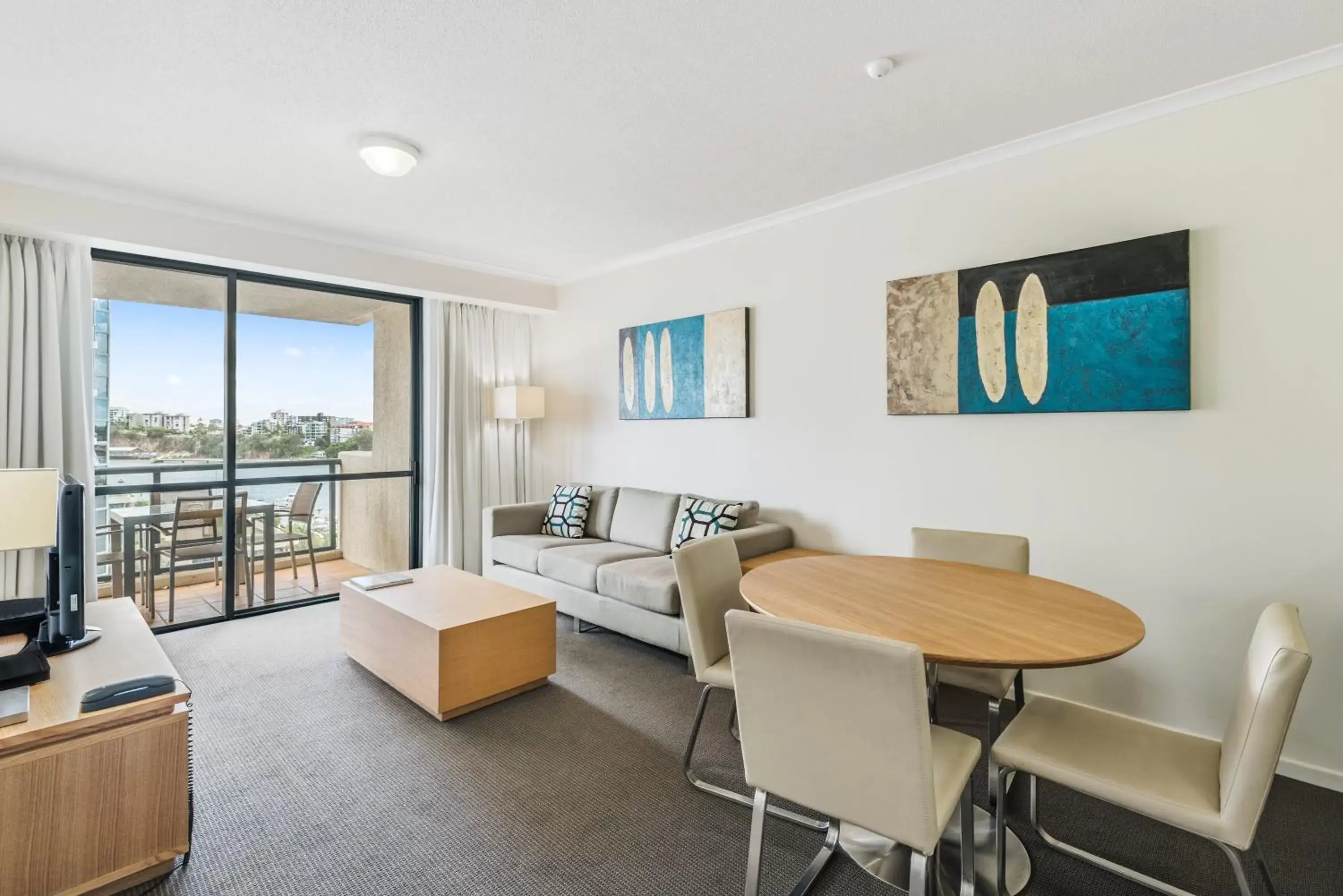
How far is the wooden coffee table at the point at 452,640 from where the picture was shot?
2.66 metres

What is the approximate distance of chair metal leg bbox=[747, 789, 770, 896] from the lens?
151 centimetres

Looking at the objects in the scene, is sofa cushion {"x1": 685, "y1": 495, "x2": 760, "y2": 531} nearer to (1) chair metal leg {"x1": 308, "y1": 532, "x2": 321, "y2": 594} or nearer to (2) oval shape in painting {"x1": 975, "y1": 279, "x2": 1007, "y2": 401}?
(2) oval shape in painting {"x1": 975, "y1": 279, "x2": 1007, "y2": 401}

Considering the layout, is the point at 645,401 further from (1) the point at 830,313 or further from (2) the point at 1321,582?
(2) the point at 1321,582

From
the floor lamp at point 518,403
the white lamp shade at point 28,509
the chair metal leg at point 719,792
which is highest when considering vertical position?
the floor lamp at point 518,403

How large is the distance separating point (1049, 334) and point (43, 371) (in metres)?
5.10

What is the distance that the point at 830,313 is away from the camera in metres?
3.51

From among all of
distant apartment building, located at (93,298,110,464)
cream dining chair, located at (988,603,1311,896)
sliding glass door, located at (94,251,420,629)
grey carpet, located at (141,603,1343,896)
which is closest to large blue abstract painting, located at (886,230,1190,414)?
cream dining chair, located at (988,603,1311,896)

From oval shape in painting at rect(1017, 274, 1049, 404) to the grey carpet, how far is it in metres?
1.54

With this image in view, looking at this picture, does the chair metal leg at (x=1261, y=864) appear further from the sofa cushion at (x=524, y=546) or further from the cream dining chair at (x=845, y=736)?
the sofa cushion at (x=524, y=546)

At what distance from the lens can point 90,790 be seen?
162cm

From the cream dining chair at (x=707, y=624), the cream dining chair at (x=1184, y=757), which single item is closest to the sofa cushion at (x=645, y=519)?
the cream dining chair at (x=707, y=624)

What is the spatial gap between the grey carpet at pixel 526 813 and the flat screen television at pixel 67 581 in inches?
26.3

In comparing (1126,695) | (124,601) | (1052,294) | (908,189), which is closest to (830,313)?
(908,189)

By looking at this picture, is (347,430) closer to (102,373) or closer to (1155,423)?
(102,373)
